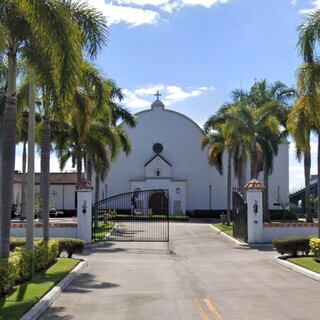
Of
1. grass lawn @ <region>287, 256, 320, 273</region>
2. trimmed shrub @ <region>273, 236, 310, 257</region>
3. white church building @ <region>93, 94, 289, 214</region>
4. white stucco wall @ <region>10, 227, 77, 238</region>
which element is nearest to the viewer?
grass lawn @ <region>287, 256, 320, 273</region>

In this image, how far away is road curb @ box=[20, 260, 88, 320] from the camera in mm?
8768

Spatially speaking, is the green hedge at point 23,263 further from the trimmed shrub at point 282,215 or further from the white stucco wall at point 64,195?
the white stucco wall at point 64,195

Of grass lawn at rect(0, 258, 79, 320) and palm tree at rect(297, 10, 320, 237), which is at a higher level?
palm tree at rect(297, 10, 320, 237)

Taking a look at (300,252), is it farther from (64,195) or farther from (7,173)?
(64,195)

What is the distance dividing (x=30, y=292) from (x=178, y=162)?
51.5 metres

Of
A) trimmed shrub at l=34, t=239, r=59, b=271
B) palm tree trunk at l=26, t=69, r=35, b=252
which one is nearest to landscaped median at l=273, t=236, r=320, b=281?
trimmed shrub at l=34, t=239, r=59, b=271

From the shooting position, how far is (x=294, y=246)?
18484mm

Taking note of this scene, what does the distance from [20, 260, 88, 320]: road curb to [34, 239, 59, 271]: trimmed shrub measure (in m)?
0.81

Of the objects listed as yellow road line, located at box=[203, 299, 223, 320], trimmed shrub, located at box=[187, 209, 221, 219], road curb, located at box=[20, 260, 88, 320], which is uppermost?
trimmed shrub, located at box=[187, 209, 221, 219]

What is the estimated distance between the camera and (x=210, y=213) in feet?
193

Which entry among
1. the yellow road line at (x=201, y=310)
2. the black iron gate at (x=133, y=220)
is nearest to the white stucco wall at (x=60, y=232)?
the black iron gate at (x=133, y=220)

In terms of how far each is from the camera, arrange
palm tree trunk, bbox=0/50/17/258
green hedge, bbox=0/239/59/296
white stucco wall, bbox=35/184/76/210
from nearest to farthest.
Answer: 1. green hedge, bbox=0/239/59/296
2. palm tree trunk, bbox=0/50/17/258
3. white stucco wall, bbox=35/184/76/210

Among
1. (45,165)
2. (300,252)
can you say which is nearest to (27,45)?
(45,165)

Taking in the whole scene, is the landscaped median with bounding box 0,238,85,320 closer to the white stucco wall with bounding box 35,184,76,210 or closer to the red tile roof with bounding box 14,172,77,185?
the red tile roof with bounding box 14,172,77,185
